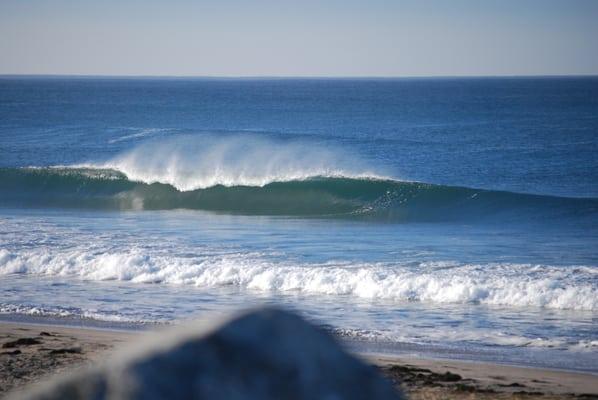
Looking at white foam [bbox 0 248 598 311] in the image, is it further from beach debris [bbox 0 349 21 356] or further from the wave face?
the wave face

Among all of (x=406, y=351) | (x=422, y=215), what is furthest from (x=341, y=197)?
(x=406, y=351)

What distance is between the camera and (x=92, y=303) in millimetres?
13820

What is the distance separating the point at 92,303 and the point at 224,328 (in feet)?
39.4

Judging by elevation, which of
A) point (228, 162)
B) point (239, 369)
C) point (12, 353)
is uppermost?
point (228, 162)

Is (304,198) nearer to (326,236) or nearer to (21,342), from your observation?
(326,236)

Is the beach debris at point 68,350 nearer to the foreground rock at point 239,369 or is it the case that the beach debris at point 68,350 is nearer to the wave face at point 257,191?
the foreground rock at point 239,369

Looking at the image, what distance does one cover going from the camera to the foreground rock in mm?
2135

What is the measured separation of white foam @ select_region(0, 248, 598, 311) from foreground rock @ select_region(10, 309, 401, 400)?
460 inches

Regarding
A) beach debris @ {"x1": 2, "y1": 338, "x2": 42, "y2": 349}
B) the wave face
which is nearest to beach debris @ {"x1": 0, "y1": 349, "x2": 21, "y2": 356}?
beach debris @ {"x1": 2, "y1": 338, "x2": 42, "y2": 349}

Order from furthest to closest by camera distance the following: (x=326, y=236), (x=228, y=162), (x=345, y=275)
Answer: (x=228, y=162)
(x=326, y=236)
(x=345, y=275)

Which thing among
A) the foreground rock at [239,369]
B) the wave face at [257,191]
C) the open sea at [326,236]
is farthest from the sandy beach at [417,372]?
the wave face at [257,191]

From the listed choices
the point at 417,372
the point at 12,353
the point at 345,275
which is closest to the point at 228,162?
the point at 345,275

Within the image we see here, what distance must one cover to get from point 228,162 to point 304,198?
8.02 meters

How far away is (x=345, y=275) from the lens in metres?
15.1
